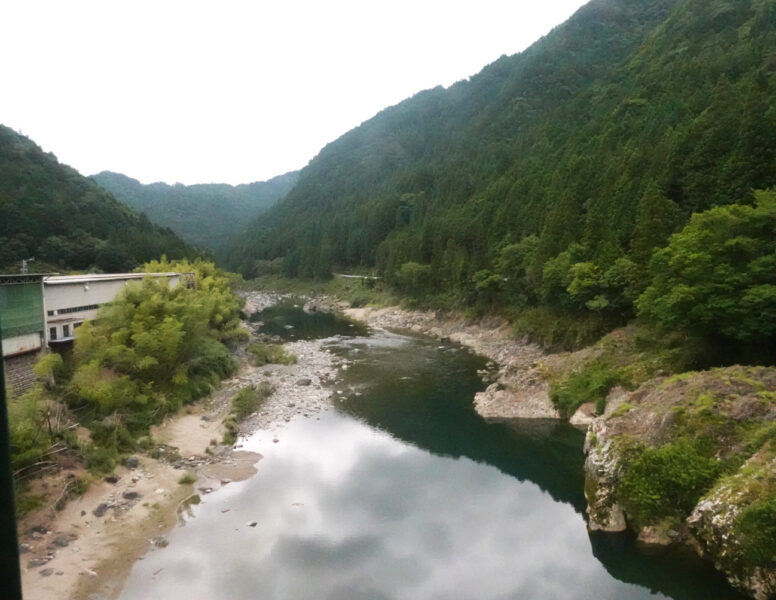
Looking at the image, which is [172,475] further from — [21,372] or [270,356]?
[270,356]

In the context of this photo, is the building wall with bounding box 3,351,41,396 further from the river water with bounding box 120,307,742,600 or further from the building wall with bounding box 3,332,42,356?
the river water with bounding box 120,307,742,600

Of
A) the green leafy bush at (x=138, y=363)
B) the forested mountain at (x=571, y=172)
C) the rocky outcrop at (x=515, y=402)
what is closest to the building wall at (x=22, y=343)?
the green leafy bush at (x=138, y=363)

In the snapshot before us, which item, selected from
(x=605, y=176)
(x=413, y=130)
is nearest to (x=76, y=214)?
(x=605, y=176)

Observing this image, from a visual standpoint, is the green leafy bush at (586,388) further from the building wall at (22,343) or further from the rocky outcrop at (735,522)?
the building wall at (22,343)

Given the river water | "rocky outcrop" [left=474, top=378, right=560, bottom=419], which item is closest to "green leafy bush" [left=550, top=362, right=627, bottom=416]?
"rocky outcrop" [left=474, top=378, right=560, bottom=419]

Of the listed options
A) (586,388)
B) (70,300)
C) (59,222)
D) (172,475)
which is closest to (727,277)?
(586,388)
